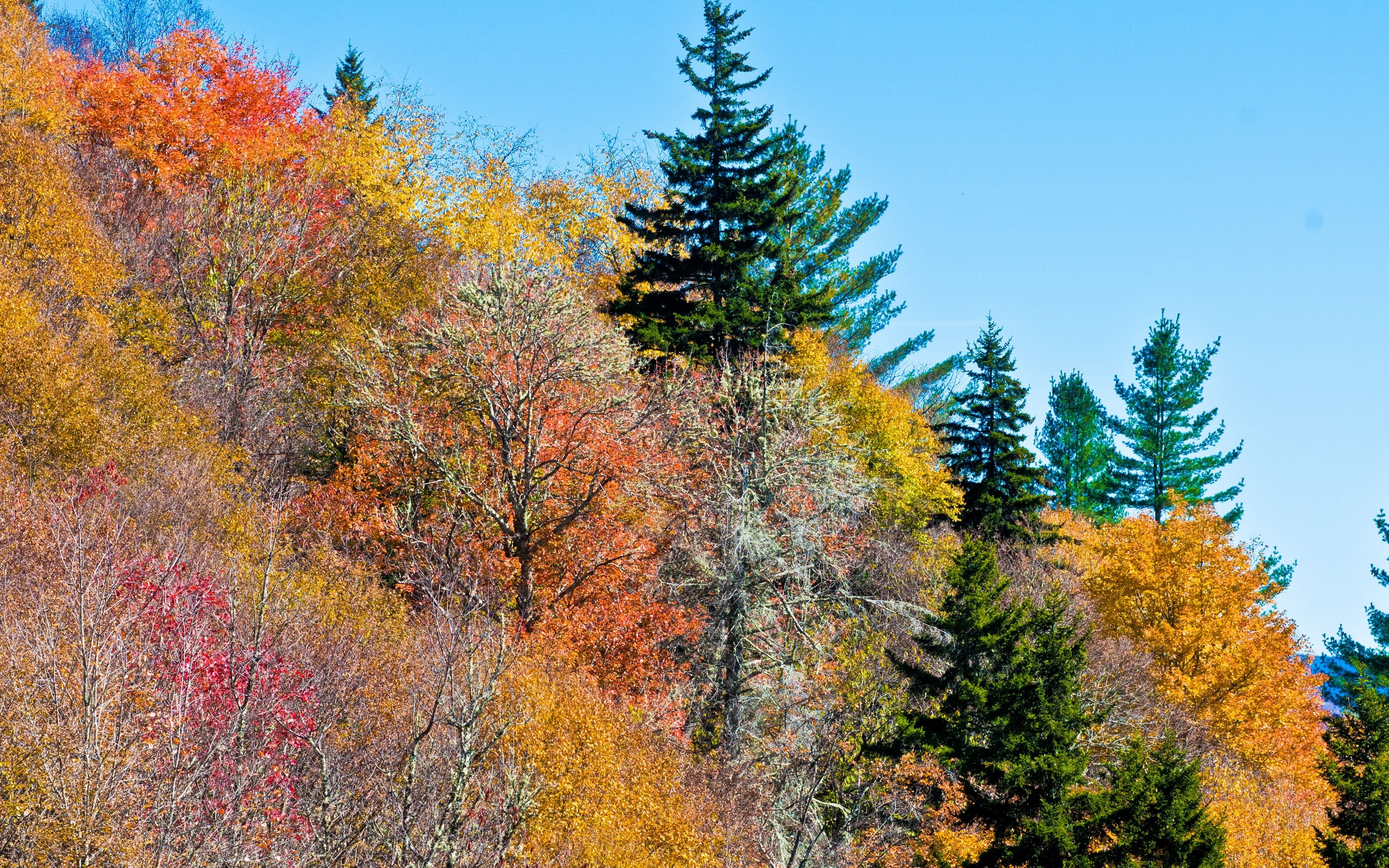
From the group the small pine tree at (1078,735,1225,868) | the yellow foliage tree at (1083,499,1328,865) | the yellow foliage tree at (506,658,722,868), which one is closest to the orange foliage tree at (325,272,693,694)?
the yellow foliage tree at (506,658,722,868)

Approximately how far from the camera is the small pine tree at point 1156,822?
21.5 metres

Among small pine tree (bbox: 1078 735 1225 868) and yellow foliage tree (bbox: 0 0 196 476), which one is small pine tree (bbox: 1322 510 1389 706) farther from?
yellow foliage tree (bbox: 0 0 196 476)

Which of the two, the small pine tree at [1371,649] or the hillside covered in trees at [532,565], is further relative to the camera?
the small pine tree at [1371,649]

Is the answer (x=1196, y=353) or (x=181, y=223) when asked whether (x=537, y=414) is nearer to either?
(x=181, y=223)

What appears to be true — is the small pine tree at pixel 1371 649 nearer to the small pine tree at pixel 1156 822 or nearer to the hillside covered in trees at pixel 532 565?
the hillside covered in trees at pixel 532 565

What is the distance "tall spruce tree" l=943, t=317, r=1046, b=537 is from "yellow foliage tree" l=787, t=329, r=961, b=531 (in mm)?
973

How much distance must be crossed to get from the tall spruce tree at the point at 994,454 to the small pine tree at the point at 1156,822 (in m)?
23.0

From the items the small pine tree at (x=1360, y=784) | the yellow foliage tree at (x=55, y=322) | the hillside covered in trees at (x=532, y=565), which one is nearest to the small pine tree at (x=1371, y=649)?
the hillside covered in trees at (x=532, y=565)

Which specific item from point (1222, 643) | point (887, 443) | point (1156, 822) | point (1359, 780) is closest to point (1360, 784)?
point (1359, 780)

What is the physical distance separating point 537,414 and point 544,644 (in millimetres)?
6468

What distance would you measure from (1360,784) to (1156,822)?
6.49 metres

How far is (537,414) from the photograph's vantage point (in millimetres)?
31719

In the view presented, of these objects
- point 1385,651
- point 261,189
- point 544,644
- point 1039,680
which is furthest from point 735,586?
point 1385,651

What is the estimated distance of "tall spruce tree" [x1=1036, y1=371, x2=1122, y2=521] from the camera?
6631cm
